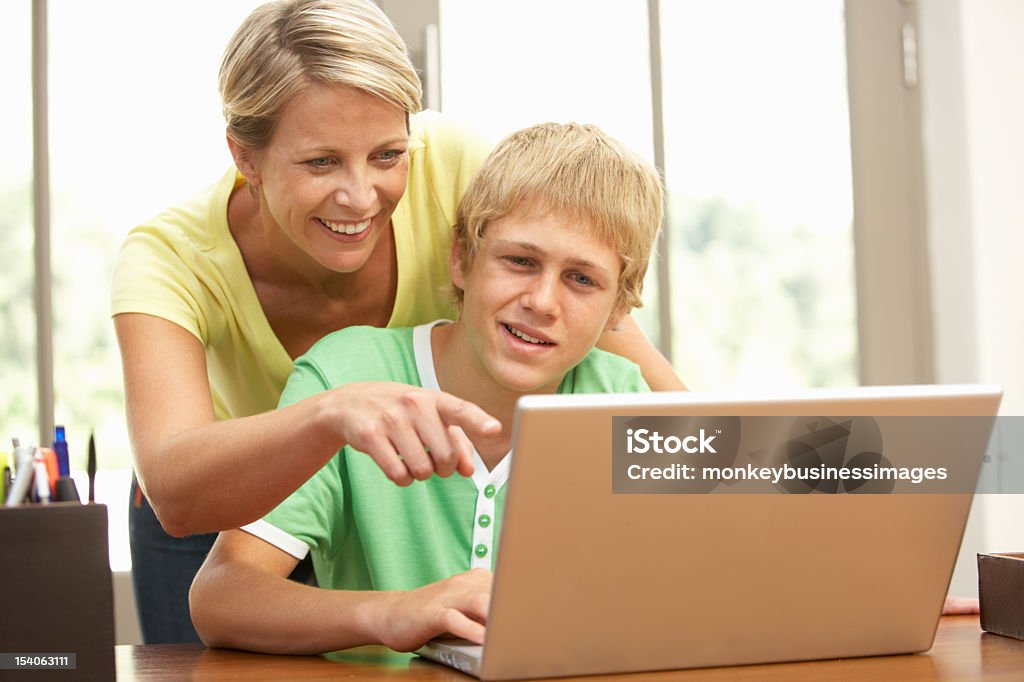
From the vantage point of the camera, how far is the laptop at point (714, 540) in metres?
0.70

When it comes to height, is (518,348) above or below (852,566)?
above

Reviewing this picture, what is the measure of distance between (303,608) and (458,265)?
1.72 feet

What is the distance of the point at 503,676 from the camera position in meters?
0.76

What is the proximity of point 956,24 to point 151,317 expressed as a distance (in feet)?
→ 7.21

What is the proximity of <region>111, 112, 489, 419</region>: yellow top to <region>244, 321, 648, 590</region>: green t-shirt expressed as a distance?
216 mm

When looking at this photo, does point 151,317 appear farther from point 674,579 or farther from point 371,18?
point 674,579

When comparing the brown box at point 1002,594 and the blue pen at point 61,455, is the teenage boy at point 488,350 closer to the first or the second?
the blue pen at point 61,455

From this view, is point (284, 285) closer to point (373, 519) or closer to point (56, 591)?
point (373, 519)

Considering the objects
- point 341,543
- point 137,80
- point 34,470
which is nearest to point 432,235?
point 341,543

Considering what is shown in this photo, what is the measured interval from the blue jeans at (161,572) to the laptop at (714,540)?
0.98 meters

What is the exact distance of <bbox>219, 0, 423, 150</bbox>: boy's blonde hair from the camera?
1.25 metres

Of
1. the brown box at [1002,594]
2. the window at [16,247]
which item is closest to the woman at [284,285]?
the brown box at [1002,594]

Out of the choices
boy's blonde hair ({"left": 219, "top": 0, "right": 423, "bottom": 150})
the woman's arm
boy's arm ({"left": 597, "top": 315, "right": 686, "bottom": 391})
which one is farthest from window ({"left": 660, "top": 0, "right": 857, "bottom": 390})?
the woman's arm

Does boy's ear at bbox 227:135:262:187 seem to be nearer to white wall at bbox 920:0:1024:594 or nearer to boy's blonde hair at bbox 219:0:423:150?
boy's blonde hair at bbox 219:0:423:150
